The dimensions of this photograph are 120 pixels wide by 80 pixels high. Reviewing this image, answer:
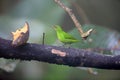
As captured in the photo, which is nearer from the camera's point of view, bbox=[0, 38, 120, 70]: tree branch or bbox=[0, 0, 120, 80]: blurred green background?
bbox=[0, 38, 120, 70]: tree branch

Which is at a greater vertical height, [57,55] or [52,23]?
[52,23]

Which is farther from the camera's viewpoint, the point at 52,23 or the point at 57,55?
the point at 52,23

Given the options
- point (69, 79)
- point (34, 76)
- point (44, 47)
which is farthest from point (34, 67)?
point (44, 47)

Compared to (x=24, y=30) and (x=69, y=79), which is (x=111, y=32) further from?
(x=24, y=30)

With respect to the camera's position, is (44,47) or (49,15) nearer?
(44,47)
